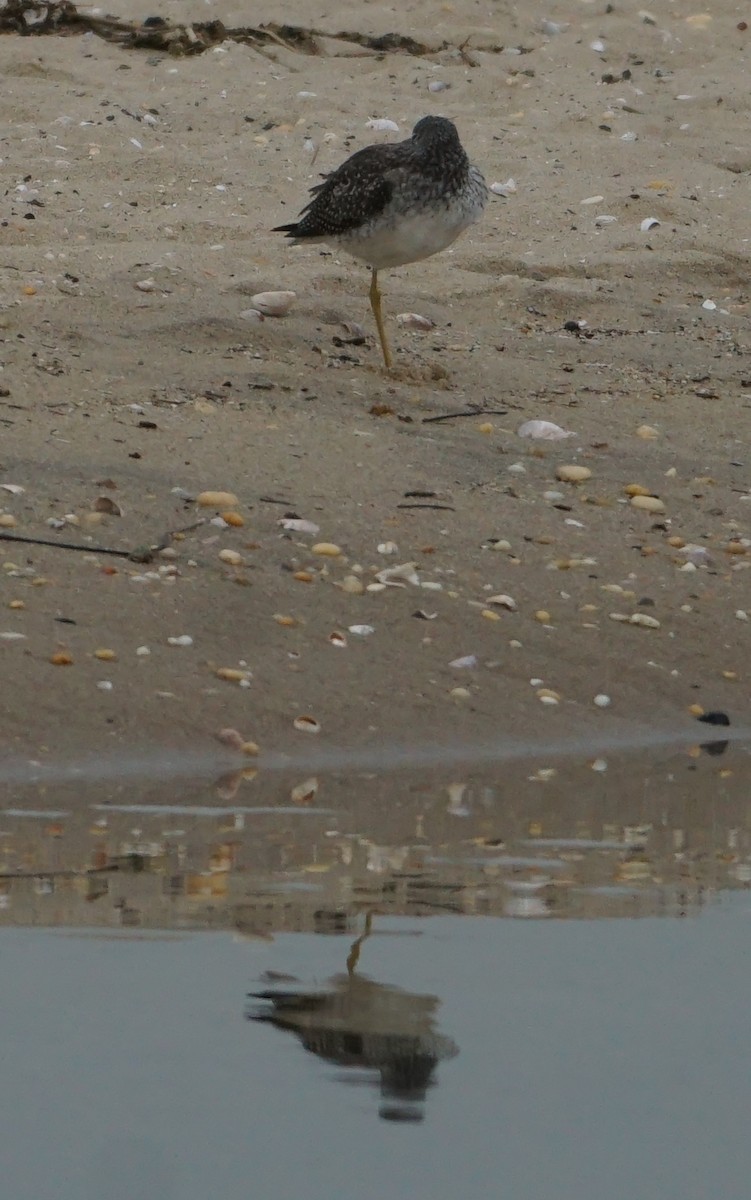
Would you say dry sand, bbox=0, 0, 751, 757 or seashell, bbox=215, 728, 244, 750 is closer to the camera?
seashell, bbox=215, 728, 244, 750

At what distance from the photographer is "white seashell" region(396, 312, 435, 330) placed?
27.9 feet

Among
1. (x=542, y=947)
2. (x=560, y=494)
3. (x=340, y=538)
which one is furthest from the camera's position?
(x=560, y=494)

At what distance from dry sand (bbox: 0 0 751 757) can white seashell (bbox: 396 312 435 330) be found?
0.08 meters

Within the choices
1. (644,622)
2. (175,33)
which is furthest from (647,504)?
(175,33)

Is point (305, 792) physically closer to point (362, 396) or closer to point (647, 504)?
point (647, 504)

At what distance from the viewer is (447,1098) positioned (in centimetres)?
279

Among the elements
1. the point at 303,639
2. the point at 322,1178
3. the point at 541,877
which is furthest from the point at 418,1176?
the point at 303,639

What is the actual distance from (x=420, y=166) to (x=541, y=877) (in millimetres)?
4685

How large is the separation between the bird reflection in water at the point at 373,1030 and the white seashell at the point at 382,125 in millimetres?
8677

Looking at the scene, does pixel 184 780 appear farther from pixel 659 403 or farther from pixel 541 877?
pixel 659 403

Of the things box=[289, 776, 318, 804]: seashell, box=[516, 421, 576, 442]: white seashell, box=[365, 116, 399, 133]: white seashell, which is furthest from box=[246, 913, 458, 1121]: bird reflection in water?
box=[365, 116, 399, 133]: white seashell

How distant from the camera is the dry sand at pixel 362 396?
5.14 meters

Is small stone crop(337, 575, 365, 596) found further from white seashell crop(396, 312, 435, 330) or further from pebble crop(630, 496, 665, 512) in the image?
white seashell crop(396, 312, 435, 330)

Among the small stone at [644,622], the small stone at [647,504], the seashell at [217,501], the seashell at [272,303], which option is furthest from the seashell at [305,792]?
the seashell at [272,303]
